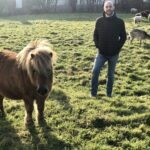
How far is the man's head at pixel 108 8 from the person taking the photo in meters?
8.64

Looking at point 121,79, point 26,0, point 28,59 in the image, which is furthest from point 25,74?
point 26,0

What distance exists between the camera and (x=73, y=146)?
677 cm

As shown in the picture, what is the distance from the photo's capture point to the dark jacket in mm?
8867

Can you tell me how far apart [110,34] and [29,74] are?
9.57 ft

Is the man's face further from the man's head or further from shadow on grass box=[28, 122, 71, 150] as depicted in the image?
shadow on grass box=[28, 122, 71, 150]

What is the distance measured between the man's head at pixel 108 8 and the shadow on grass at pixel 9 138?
3.55 meters

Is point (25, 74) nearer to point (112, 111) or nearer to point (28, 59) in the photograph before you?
point (28, 59)

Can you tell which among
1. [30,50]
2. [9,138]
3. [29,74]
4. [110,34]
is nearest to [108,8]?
[110,34]

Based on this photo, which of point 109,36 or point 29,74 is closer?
point 29,74

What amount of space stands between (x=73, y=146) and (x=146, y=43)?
12.7 meters

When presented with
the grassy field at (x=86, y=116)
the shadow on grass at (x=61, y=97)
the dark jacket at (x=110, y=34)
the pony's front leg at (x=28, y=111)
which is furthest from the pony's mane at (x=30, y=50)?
the dark jacket at (x=110, y=34)

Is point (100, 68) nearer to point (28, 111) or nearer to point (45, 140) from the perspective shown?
point (28, 111)

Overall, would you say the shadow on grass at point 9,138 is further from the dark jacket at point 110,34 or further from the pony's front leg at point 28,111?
the dark jacket at point 110,34

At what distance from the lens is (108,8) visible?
28.5 feet
